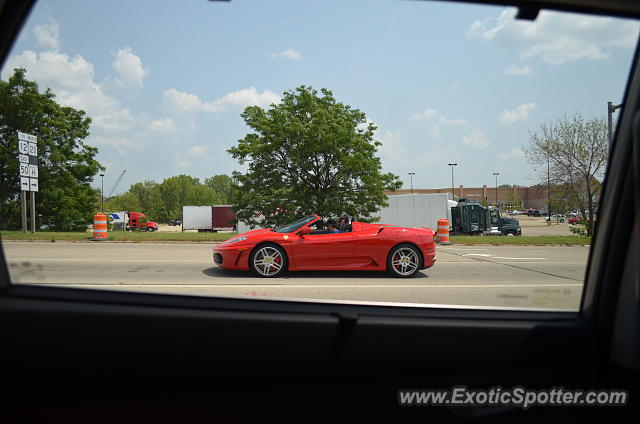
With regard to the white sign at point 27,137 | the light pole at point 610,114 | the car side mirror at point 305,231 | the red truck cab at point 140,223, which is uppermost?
the white sign at point 27,137

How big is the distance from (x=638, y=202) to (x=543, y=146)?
76.9 inches

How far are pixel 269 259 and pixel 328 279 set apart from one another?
118cm

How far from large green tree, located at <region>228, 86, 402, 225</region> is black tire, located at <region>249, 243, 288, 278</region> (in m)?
2.88

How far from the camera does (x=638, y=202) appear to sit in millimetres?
1704

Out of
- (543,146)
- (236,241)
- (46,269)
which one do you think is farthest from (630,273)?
(236,241)

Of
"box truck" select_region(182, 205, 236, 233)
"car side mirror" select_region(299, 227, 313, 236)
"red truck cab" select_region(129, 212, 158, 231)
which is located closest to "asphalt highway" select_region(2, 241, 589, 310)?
"car side mirror" select_region(299, 227, 313, 236)

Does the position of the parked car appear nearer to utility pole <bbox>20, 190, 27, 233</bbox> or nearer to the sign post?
the sign post

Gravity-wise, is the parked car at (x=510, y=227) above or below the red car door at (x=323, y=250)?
below

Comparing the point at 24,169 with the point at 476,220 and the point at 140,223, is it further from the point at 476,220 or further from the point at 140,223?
the point at 140,223

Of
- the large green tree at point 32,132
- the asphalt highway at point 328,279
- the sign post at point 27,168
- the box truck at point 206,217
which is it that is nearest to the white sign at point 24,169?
the sign post at point 27,168

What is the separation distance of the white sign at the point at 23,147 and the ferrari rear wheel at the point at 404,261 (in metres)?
5.57

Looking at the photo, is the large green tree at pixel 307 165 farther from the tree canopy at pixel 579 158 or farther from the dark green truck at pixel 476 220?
the dark green truck at pixel 476 220

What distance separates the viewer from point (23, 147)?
302 cm

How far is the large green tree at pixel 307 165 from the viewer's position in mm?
11031
